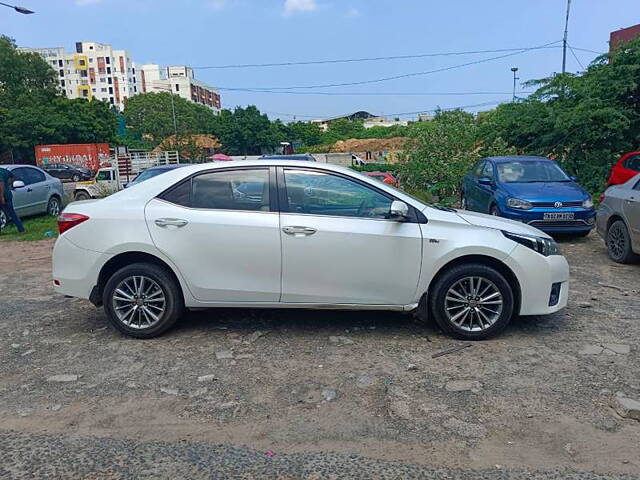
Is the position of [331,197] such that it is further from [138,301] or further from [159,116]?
[159,116]

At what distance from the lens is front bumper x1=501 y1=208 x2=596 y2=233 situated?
29.0ft

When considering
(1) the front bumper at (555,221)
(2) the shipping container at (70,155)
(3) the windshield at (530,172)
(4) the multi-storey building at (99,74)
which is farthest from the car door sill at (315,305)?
(4) the multi-storey building at (99,74)

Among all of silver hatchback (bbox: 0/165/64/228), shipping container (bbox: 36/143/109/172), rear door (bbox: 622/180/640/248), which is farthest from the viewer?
Answer: shipping container (bbox: 36/143/109/172)

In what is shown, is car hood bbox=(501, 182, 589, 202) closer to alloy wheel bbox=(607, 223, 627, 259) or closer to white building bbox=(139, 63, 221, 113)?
alloy wheel bbox=(607, 223, 627, 259)

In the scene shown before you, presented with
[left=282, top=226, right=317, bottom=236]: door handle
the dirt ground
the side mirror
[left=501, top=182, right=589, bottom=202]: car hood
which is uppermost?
the side mirror

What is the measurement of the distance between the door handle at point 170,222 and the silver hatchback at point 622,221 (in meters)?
5.86

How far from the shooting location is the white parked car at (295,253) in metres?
4.49

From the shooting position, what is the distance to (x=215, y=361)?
4.27m

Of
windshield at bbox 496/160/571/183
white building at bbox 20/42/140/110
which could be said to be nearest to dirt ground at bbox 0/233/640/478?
windshield at bbox 496/160/571/183

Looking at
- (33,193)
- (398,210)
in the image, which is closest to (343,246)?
(398,210)

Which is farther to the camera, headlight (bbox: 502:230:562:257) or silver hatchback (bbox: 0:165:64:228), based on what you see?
silver hatchback (bbox: 0:165:64:228)

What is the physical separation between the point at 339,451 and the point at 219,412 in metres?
0.91

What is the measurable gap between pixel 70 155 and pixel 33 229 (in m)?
32.6

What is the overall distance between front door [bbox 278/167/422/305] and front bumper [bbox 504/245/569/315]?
2.84 feet
